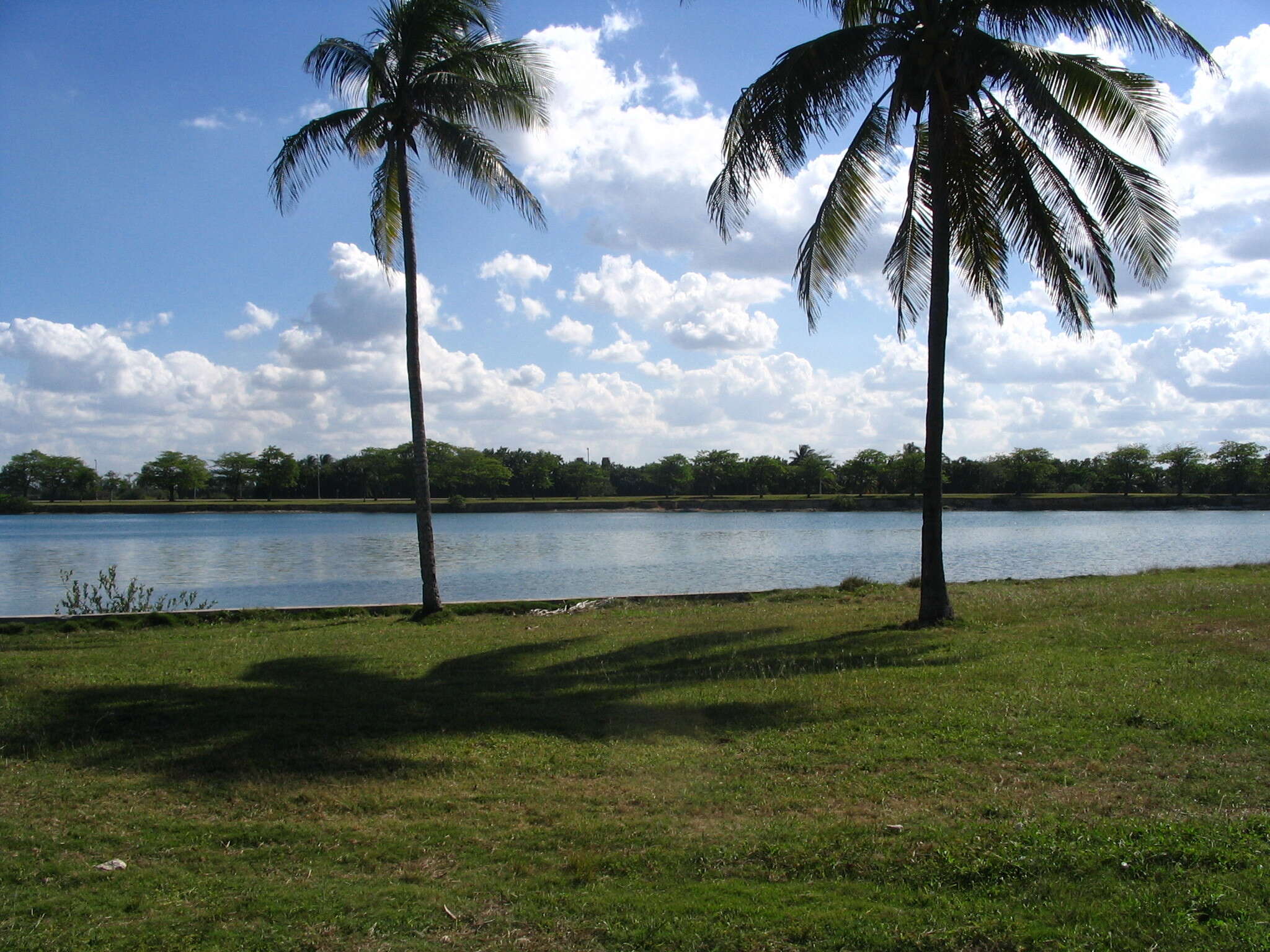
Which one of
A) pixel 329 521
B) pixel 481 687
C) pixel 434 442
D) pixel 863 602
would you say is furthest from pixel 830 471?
pixel 481 687

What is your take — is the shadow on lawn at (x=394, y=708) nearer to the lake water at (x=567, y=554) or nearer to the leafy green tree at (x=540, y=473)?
the lake water at (x=567, y=554)

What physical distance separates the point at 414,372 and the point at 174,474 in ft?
383

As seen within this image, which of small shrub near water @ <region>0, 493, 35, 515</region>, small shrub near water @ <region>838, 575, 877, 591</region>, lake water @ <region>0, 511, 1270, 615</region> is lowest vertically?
lake water @ <region>0, 511, 1270, 615</region>

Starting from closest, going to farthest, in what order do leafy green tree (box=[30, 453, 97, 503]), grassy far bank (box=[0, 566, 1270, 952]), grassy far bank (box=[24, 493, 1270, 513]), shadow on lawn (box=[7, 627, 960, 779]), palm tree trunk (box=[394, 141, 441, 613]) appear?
1. grassy far bank (box=[0, 566, 1270, 952])
2. shadow on lawn (box=[7, 627, 960, 779])
3. palm tree trunk (box=[394, 141, 441, 613])
4. grassy far bank (box=[24, 493, 1270, 513])
5. leafy green tree (box=[30, 453, 97, 503])

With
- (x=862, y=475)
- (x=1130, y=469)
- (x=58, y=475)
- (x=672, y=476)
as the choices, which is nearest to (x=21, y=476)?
(x=58, y=475)

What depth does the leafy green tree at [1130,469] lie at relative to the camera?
360 feet

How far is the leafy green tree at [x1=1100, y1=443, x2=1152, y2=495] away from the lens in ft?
360

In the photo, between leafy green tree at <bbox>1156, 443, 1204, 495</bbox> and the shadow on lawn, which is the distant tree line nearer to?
leafy green tree at <bbox>1156, 443, 1204, 495</bbox>

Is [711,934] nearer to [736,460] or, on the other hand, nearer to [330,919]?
[330,919]

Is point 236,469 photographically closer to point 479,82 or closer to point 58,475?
point 58,475

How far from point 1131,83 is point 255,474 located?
12020 centimetres

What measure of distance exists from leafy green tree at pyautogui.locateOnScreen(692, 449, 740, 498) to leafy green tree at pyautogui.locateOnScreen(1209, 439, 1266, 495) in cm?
5981

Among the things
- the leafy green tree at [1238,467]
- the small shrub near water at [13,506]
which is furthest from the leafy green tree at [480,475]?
the leafy green tree at [1238,467]

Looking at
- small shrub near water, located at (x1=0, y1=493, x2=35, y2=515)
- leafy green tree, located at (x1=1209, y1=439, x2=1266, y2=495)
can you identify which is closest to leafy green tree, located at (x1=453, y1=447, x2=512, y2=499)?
small shrub near water, located at (x1=0, y1=493, x2=35, y2=515)
